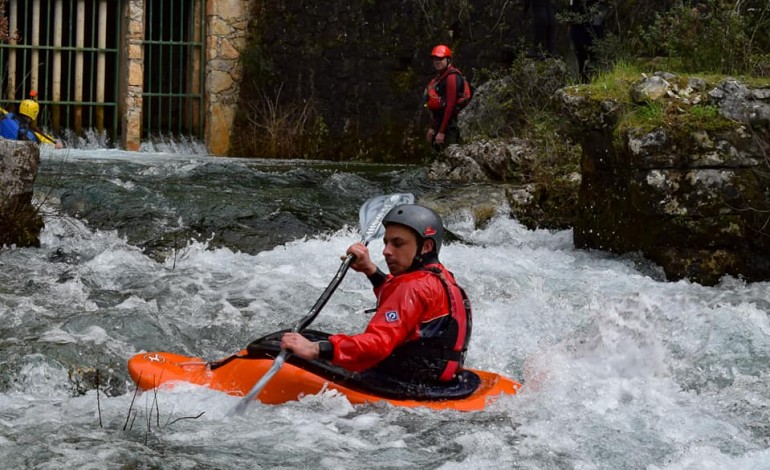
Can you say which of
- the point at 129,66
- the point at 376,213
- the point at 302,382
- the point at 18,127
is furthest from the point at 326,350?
the point at 129,66

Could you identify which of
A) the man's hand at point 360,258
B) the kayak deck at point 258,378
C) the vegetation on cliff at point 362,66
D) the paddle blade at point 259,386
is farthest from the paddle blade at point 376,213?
the vegetation on cliff at point 362,66

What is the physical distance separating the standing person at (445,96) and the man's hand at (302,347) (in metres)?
6.89

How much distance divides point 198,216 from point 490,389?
14.3ft

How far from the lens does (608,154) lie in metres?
7.98

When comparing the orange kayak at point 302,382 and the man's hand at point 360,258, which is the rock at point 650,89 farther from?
the man's hand at point 360,258

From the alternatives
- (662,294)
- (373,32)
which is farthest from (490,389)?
(373,32)

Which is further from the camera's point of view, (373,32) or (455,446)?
(373,32)

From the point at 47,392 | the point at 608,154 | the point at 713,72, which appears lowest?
the point at 47,392

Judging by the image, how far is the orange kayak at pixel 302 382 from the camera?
4473 millimetres

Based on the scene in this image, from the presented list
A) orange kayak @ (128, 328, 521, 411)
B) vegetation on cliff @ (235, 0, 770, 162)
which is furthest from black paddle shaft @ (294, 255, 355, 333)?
vegetation on cliff @ (235, 0, 770, 162)

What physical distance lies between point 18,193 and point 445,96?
4.89 meters

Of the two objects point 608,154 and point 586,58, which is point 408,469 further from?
point 586,58

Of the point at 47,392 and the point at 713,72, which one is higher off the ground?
the point at 713,72

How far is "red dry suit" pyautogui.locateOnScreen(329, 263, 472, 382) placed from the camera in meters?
4.37
